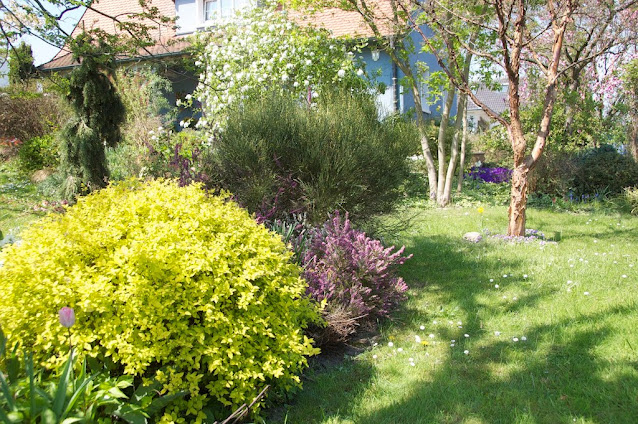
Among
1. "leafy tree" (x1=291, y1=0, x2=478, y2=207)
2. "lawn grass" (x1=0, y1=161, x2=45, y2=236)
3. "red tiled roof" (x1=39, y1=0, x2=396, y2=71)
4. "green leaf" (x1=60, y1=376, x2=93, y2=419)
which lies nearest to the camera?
"green leaf" (x1=60, y1=376, x2=93, y2=419)

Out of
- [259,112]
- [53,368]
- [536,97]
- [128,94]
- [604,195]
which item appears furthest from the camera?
[536,97]

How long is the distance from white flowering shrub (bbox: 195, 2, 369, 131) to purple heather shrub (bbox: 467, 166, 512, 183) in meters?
5.66

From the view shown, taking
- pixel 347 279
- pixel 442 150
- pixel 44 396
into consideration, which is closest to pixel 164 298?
pixel 44 396

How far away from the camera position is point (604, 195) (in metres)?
11.2

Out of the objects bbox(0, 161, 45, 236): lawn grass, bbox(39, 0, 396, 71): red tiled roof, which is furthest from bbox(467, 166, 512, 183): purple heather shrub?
bbox(0, 161, 45, 236): lawn grass

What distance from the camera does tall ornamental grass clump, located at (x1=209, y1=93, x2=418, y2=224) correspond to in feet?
17.9

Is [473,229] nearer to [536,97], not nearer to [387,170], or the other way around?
[387,170]

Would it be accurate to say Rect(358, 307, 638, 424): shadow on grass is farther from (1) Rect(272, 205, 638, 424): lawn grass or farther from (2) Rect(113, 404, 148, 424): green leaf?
(2) Rect(113, 404, 148, 424): green leaf

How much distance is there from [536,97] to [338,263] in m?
11.4

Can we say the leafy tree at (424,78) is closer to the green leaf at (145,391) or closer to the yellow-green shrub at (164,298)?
the yellow-green shrub at (164,298)

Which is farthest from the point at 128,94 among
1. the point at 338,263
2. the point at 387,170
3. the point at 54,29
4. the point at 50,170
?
the point at 338,263

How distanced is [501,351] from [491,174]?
10.7 m

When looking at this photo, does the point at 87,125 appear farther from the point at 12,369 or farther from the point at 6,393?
the point at 6,393

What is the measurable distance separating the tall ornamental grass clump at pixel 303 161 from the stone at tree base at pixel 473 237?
202cm
